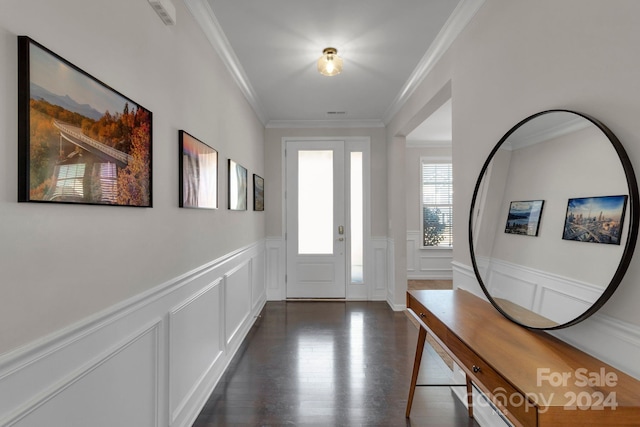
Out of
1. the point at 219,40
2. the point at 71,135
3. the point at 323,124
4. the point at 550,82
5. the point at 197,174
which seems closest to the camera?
the point at 71,135

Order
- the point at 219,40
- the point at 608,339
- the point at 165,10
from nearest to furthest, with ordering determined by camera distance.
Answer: the point at 608,339 → the point at 165,10 → the point at 219,40

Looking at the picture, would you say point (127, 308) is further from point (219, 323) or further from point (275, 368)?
point (275, 368)

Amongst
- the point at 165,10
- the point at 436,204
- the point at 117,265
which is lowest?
the point at 117,265

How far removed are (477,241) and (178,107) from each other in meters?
1.88

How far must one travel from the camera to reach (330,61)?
2.57 metres

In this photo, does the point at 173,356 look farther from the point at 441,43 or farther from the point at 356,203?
the point at 356,203

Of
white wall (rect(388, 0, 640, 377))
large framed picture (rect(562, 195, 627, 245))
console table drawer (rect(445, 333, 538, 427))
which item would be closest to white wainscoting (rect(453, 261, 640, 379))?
white wall (rect(388, 0, 640, 377))

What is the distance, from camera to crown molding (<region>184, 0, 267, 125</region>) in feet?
6.57

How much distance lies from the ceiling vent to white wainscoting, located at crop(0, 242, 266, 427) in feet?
4.44

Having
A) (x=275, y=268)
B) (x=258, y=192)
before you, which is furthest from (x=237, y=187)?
(x=275, y=268)

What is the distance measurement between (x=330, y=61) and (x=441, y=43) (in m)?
0.86

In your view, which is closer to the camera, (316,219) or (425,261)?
(316,219)

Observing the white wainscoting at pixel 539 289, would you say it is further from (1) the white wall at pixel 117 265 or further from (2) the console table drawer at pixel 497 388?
(1) the white wall at pixel 117 265

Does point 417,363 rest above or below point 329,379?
above
